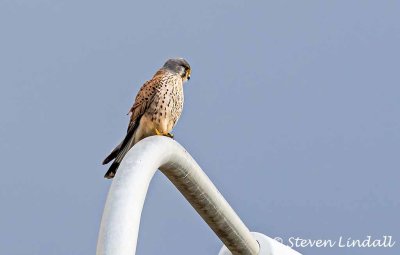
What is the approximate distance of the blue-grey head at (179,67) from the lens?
528cm

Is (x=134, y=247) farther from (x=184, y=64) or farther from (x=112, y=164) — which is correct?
(x=184, y=64)

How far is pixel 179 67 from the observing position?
5281 mm

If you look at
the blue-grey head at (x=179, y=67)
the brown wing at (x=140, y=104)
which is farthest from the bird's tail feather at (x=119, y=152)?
the blue-grey head at (x=179, y=67)

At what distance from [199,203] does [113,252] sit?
124 centimetres

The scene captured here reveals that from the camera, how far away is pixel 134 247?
2.15 meters

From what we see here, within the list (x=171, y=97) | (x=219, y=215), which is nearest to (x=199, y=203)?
(x=219, y=215)

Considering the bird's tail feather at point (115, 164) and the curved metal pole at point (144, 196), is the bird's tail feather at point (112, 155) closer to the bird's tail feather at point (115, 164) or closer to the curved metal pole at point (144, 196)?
the bird's tail feather at point (115, 164)

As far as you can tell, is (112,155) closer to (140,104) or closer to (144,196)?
(140,104)

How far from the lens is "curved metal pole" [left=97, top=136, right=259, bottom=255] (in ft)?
7.18

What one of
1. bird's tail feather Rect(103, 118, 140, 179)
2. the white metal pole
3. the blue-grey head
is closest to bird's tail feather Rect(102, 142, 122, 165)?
bird's tail feather Rect(103, 118, 140, 179)

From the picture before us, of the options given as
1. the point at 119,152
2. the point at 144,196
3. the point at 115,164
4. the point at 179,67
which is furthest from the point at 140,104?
the point at 144,196

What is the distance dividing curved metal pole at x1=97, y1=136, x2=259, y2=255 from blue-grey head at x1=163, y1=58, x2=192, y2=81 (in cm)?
185

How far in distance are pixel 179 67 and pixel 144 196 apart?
2846 mm

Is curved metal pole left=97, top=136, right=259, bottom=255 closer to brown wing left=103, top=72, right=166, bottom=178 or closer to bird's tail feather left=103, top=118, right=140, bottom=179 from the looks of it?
bird's tail feather left=103, top=118, right=140, bottom=179
